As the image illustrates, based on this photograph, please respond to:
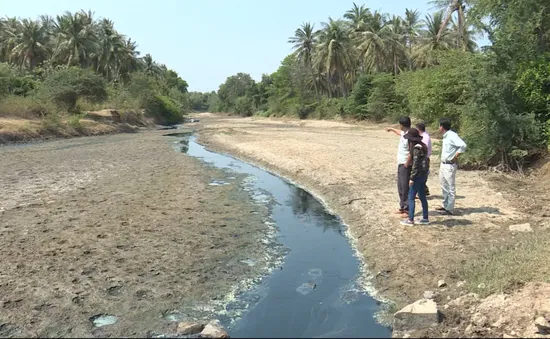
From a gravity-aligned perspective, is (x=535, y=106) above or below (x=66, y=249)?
above

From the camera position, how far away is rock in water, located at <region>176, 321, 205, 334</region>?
4797mm

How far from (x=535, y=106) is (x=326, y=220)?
7.06 metres

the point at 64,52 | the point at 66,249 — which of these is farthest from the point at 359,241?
the point at 64,52

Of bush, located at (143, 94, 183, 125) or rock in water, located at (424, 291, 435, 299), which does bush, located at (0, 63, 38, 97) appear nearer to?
bush, located at (143, 94, 183, 125)

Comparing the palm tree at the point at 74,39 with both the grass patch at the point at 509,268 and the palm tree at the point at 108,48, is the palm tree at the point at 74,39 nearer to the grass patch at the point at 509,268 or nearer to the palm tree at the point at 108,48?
the palm tree at the point at 108,48

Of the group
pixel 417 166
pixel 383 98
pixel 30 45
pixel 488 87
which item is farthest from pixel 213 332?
pixel 30 45

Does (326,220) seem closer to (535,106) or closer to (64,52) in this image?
(535,106)

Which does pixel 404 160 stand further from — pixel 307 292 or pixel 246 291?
→ pixel 246 291

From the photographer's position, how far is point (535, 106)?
12539mm

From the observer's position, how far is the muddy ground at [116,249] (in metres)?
5.39

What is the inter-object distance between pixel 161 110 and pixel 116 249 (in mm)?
58463

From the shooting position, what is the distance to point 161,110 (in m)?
63.8

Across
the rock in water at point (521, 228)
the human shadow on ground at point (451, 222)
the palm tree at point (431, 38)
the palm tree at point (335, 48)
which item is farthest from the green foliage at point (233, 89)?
the rock in water at point (521, 228)

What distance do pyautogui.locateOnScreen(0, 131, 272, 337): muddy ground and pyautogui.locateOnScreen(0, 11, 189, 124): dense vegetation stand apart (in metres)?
30.1
